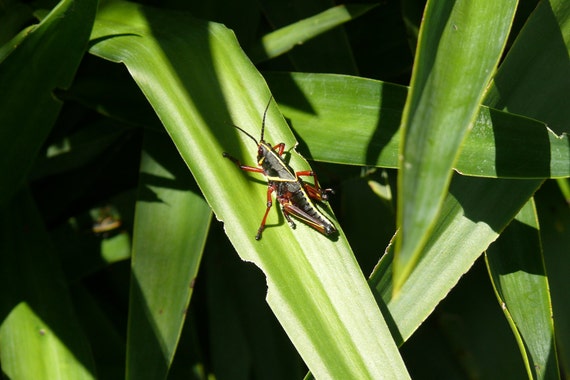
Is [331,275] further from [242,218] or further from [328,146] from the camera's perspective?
[328,146]

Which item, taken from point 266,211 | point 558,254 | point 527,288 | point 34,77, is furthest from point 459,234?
point 34,77

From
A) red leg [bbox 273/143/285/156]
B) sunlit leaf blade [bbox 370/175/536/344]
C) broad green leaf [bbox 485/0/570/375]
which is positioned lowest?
sunlit leaf blade [bbox 370/175/536/344]

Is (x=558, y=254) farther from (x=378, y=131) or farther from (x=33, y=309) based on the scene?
(x=33, y=309)

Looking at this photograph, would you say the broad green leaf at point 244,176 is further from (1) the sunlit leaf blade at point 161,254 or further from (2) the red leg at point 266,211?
(1) the sunlit leaf blade at point 161,254

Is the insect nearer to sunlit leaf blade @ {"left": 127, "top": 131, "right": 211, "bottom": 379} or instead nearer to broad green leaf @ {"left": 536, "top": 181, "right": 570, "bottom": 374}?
sunlit leaf blade @ {"left": 127, "top": 131, "right": 211, "bottom": 379}

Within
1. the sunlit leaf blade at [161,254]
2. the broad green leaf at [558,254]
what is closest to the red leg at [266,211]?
the sunlit leaf blade at [161,254]

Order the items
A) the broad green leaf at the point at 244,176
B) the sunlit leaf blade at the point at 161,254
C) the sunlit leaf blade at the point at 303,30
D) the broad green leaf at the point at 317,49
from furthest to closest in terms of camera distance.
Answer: the broad green leaf at the point at 317,49 < the sunlit leaf blade at the point at 303,30 < the sunlit leaf blade at the point at 161,254 < the broad green leaf at the point at 244,176

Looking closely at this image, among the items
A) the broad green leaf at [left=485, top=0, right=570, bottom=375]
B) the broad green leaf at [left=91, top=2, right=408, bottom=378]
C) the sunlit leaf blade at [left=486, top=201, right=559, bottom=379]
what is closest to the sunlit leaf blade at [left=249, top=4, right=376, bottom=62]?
the broad green leaf at [left=91, top=2, right=408, bottom=378]
